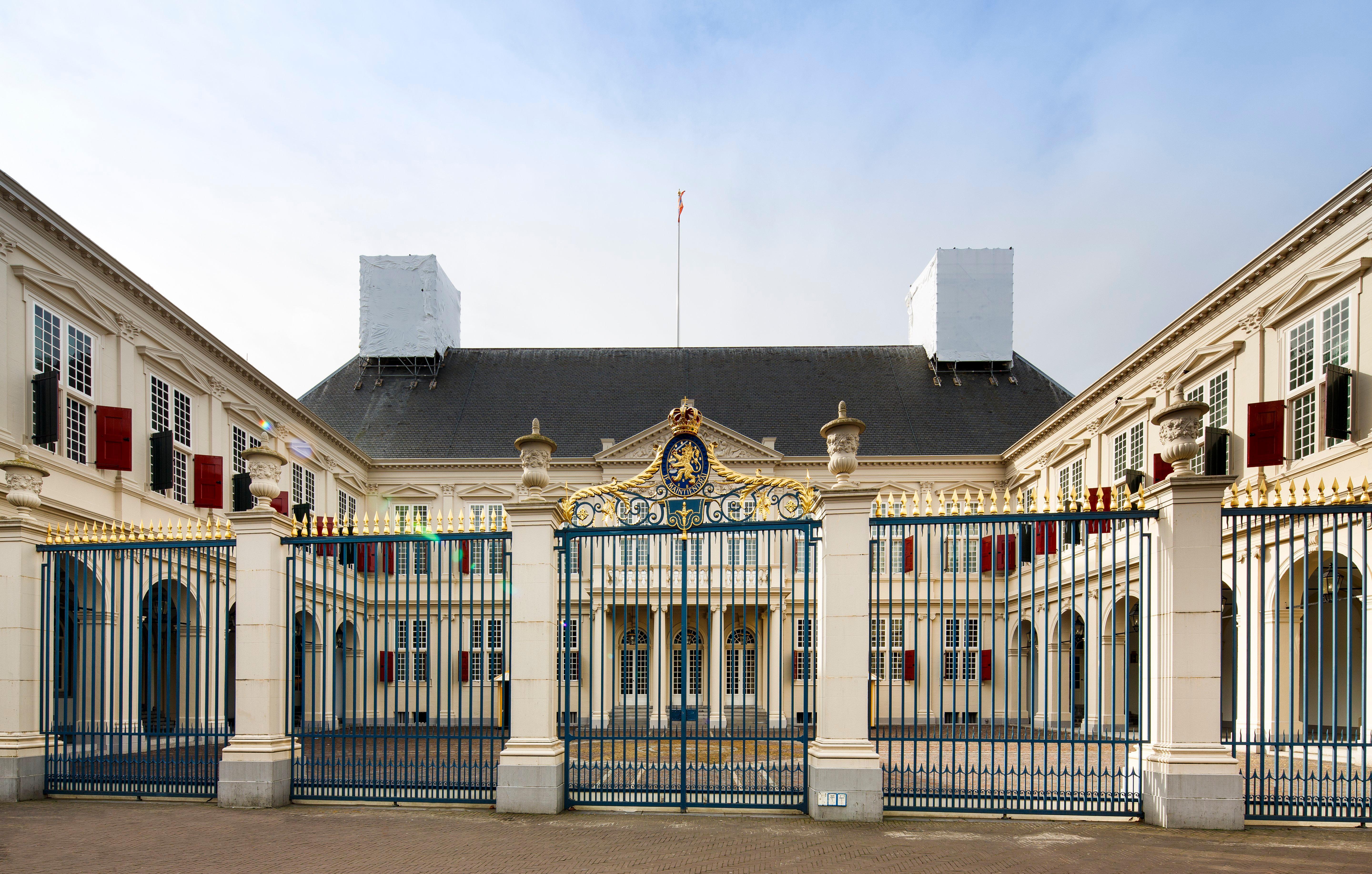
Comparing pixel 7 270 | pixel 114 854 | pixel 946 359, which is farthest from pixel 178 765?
pixel 946 359

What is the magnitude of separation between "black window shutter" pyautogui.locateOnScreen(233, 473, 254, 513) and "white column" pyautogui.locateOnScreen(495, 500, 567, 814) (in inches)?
527

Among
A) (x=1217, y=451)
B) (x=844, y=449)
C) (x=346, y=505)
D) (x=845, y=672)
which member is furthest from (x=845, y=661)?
(x=346, y=505)

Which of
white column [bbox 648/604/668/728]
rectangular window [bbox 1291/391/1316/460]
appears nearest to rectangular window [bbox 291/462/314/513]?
white column [bbox 648/604/668/728]

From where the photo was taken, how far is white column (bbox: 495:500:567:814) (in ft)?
29.3

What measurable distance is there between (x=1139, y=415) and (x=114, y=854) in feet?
68.5

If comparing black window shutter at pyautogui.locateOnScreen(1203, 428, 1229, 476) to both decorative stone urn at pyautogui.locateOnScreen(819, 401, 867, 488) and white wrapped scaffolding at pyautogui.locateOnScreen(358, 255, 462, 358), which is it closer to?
decorative stone urn at pyautogui.locateOnScreen(819, 401, 867, 488)

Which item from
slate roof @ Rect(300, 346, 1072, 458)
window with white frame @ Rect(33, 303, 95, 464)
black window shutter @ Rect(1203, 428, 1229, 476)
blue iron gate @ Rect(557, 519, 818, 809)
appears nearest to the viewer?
blue iron gate @ Rect(557, 519, 818, 809)

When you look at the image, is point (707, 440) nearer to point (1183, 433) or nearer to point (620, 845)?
point (1183, 433)

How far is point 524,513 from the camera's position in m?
9.23

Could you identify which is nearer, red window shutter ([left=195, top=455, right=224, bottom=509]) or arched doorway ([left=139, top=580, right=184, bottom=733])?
arched doorway ([left=139, top=580, right=184, bottom=733])

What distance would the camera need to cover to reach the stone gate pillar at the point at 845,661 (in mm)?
8547

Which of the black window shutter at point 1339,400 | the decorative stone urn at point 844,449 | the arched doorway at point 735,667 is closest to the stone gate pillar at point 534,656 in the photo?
the decorative stone urn at point 844,449

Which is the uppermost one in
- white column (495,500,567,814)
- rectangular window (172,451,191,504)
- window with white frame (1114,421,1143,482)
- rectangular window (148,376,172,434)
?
rectangular window (148,376,172,434)

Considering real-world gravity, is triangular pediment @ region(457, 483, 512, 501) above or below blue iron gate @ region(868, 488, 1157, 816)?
above
